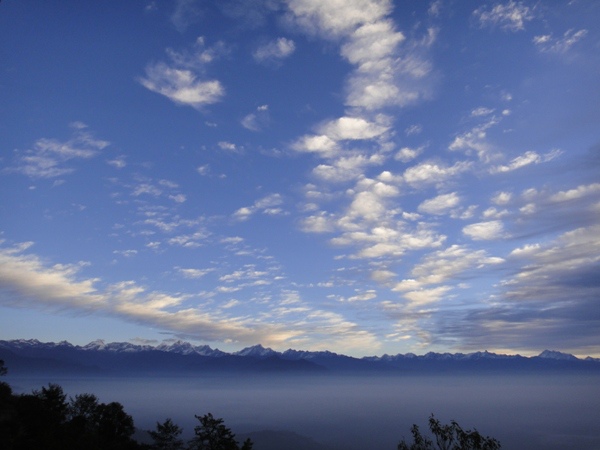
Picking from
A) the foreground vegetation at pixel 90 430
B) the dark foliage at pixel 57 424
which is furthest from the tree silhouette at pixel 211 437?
the dark foliage at pixel 57 424

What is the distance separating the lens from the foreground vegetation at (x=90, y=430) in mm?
50250

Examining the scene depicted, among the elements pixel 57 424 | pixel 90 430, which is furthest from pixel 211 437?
pixel 57 424

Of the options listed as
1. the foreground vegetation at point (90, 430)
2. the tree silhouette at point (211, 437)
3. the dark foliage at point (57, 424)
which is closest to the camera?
the foreground vegetation at point (90, 430)

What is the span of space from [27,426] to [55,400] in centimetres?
1447

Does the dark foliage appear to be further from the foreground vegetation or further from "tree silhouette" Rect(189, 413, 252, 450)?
"tree silhouette" Rect(189, 413, 252, 450)

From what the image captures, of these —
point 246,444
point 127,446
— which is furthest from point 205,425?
point 127,446

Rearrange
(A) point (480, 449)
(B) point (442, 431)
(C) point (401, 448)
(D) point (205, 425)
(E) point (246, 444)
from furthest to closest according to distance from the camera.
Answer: (D) point (205, 425) → (E) point (246, 444) → (C) point (401, 448) → (B) point (442, 431) → (A) point (480, 449)

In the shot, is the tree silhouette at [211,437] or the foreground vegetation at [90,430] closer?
the foreground vegetation at [90,430]

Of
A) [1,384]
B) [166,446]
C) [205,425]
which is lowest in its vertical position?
[166,446]

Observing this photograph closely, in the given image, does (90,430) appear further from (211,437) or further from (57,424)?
(211,437)

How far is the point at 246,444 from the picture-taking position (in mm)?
61469

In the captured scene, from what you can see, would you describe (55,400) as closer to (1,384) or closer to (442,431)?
(1,384)

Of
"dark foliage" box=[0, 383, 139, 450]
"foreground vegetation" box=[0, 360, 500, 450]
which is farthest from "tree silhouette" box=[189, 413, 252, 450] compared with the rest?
"dark foliage" box=[0, 383, 139, 450]

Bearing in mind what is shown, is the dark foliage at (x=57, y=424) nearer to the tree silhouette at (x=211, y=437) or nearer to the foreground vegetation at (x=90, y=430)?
the foreground vegetation at (x=90, y=430)
